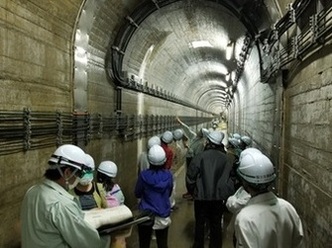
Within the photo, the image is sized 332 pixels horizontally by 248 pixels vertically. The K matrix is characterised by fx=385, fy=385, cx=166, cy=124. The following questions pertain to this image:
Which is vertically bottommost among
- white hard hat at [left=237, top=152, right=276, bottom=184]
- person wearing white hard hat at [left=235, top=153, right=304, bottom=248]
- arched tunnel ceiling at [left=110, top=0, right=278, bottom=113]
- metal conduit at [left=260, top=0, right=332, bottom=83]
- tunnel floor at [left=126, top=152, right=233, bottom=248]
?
tunnel floor at [left=126, top=152, right=233, bottom=248]

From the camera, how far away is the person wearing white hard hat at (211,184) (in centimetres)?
560

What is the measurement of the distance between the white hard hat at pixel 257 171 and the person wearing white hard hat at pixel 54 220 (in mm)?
1177

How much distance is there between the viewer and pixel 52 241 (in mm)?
2736

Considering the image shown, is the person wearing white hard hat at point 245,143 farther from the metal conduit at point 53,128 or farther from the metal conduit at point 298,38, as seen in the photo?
the metal conduit at point 53,128

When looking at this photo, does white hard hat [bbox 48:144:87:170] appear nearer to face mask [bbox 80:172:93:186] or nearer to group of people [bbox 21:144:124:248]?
group of people [bbox 21:144:124:248]

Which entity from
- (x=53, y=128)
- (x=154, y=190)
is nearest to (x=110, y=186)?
(x=154, y=190)

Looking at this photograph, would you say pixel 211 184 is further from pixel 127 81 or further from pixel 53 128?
pixel 127 81

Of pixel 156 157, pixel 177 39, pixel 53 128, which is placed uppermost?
pixel 177 39

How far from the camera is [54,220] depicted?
270cm

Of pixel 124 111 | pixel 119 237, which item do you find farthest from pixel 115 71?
pixel 119 237

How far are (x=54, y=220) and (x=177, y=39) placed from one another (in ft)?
29.0

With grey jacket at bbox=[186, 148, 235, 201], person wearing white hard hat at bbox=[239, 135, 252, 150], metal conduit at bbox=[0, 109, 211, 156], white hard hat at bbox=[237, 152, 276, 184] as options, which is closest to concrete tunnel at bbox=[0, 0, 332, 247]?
metal conduit at bbox=[0, 109, 211, 156]

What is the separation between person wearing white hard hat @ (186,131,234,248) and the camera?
18.4 feet

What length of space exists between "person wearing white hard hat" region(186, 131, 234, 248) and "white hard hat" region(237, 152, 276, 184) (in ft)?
9.18
